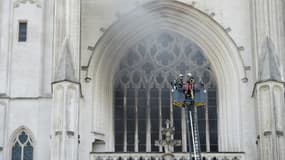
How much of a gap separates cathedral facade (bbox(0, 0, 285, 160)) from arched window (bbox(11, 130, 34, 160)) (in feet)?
0.11

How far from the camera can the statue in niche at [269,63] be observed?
33188 mm

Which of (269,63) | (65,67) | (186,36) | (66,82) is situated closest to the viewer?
(66,82)

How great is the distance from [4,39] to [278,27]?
358 inches

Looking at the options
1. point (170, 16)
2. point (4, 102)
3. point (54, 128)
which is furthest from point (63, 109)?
point (170, 16)

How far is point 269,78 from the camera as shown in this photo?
33062 millimetres

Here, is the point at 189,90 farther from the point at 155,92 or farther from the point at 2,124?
the point at 2,124

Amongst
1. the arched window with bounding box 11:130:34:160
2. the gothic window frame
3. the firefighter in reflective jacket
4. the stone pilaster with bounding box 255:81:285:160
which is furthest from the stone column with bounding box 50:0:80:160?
the stone pilaster with bounding box 255:81:285:160

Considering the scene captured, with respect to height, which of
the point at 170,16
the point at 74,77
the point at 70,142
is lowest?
the point at 70,142

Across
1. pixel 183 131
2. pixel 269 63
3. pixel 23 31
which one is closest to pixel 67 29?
pixel 23 31

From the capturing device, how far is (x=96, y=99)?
1366 inches

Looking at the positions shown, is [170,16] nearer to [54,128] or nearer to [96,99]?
[96,99]

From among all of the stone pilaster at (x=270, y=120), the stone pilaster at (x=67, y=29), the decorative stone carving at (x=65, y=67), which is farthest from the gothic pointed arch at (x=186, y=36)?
the decorative stone carving at (x=65, y=67)

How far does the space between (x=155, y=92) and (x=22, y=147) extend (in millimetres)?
4939

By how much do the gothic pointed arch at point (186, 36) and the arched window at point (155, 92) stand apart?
0.98 feet
